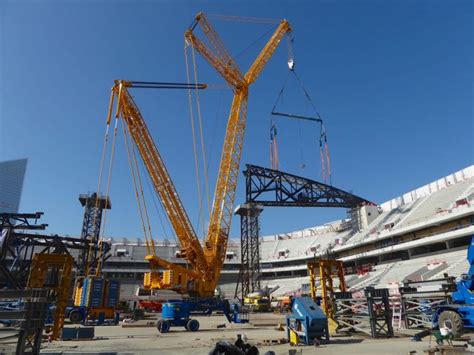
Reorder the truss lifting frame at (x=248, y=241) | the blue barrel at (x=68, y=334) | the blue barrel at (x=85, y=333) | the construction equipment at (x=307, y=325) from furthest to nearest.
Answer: the truss lifting frame at (x=248, y=241)
the blue barrel at (x=85, y=333)
the blue barrel at (x=68, y=334)
the construction equipment at (x=307, y=325)

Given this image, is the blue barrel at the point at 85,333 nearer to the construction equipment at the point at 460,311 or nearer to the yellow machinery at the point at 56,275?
the yellow machinery at the point at 56,275

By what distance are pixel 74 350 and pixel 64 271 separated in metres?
5.86

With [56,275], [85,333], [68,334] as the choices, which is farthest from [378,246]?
[56,275]

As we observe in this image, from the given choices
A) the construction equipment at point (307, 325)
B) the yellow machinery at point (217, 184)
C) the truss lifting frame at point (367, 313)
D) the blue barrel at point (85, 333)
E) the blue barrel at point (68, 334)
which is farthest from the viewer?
the yellow machinery at point (217, 184)

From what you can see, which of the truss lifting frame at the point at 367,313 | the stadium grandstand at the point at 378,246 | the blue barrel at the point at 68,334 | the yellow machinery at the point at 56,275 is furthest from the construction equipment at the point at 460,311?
the yellow machinery at the point at 56,275

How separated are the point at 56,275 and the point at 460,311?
19.6 m

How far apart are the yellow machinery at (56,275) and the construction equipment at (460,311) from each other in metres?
17.9

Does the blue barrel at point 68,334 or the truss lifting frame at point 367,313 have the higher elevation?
the truss lifting frame at point 367,313

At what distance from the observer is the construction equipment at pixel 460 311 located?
1369 cm

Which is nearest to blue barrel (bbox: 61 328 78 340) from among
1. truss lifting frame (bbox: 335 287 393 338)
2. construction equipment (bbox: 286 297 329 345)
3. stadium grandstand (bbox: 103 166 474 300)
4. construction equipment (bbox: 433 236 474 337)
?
construction equipment (bbox: 286 297 329 345)

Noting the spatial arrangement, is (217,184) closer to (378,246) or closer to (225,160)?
(225,160)

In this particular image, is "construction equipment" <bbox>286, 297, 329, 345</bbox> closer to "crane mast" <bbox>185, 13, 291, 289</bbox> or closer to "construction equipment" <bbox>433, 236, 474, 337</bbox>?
"construction equipment" <bbox>433, 236, 474, 337</bbox>

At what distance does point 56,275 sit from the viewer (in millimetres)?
18609

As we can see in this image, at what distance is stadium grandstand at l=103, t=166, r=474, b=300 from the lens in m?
44.8
